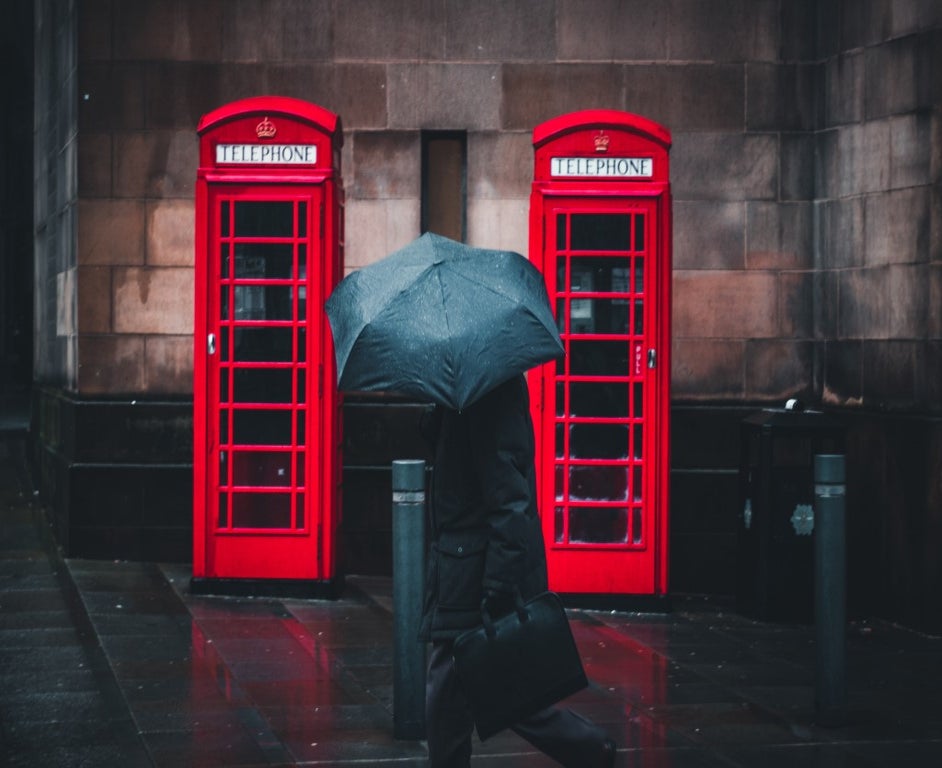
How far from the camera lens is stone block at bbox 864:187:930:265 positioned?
9250 mm

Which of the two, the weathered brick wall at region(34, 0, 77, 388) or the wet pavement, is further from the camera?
the weathered brick wall at region(34, 0, 77, 388)

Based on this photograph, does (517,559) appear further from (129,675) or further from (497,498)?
(129,675)

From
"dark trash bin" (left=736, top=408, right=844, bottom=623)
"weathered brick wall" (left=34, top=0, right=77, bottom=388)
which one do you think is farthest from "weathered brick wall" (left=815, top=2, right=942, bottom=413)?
"weathered brick wall" (left=34, top=0, right=77, bottom=388)

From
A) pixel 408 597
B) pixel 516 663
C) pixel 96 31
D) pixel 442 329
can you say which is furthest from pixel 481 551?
pixel 96 31

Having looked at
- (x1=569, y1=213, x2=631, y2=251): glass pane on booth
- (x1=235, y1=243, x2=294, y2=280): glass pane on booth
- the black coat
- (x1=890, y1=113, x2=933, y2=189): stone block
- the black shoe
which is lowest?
the black shoe

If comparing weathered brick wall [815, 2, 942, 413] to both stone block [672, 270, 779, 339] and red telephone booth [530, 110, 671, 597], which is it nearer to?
stone block [672, 270, 779, 339]

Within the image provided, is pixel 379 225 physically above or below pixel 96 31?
below

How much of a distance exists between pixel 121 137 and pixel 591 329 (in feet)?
11.6

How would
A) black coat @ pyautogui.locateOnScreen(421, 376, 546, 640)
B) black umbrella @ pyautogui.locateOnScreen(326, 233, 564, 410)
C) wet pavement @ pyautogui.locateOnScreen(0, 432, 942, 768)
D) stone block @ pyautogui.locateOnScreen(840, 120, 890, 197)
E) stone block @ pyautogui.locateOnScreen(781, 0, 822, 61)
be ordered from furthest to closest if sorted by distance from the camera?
1. stone block @ pyautogui.locateOnScreen(781, 0, 822, 61)
2. stone block @ pyautogui.locateOnScreen(840, 120, 890, 197)
3. wet pavement @ pyautogui.locateOnScreen(0, 432, 942, 768)
4. black coat @ pyautogui.locateOnScreen(421, 376, 546, 640)
5. black umbrella @ pyautogui.locateOnScreen(326, 233, 564, 410)

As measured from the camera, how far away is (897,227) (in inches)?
374

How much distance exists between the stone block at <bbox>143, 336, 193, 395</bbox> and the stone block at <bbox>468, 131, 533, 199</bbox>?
2.21m

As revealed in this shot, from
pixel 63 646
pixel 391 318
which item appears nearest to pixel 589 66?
pixel 63 646

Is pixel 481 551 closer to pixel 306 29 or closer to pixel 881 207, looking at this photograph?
pixel 881 207

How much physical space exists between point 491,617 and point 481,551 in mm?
223
